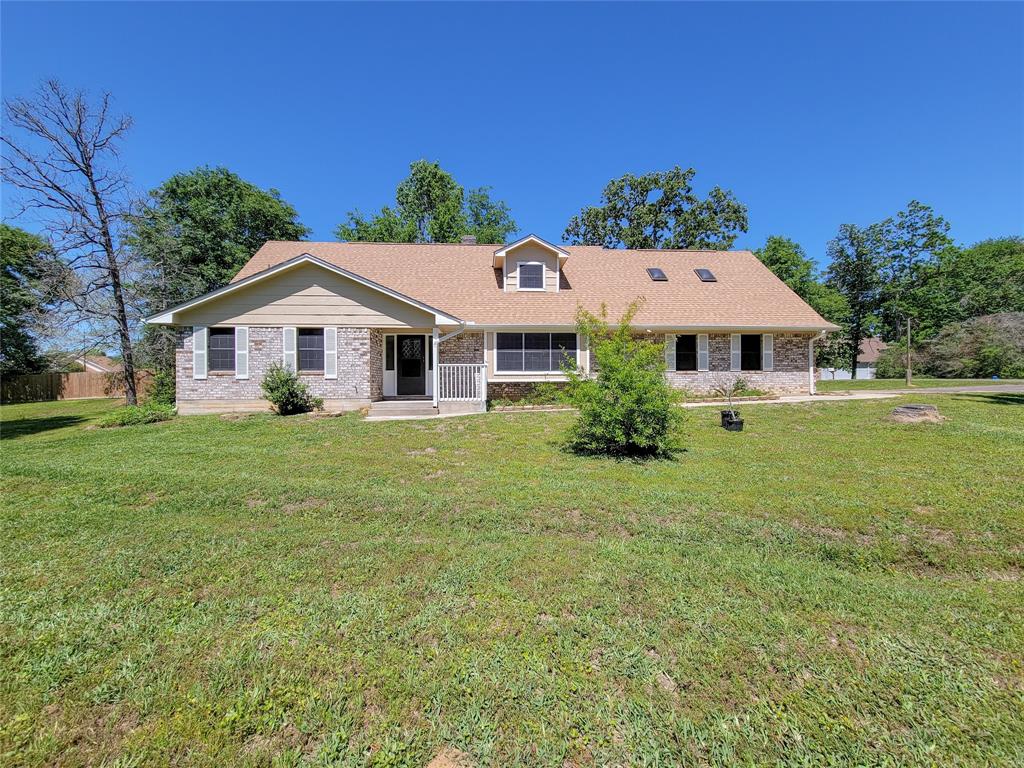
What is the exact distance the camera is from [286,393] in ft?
38.6

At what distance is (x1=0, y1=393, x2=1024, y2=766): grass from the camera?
1.94 m

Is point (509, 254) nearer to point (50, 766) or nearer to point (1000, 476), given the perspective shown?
point (1000, 476)

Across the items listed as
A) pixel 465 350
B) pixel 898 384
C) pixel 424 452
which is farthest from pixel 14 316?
pixel 898 384

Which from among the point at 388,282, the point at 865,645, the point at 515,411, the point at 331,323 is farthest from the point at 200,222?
the point at 865,645

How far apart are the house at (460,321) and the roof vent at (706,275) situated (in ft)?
0.32

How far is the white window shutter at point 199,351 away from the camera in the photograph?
12711 mm

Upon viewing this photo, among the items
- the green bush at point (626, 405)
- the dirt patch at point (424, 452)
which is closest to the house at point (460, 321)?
the dirt patch at point (424, 452)

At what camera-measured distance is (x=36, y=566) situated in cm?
344

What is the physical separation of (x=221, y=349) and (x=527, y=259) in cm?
1071

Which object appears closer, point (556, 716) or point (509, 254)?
point (556, 716)

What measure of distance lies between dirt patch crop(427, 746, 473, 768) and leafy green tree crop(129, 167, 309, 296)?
24.2 m

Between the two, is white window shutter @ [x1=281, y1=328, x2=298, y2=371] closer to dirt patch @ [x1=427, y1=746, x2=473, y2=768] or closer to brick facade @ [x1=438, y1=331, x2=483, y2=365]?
brick facade @ [x1=438, y1=331, x2=483, y2=365]

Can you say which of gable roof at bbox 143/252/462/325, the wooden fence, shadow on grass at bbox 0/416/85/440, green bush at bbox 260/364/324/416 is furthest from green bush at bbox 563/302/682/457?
the wooden fence

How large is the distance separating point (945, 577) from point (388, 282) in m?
16.1
